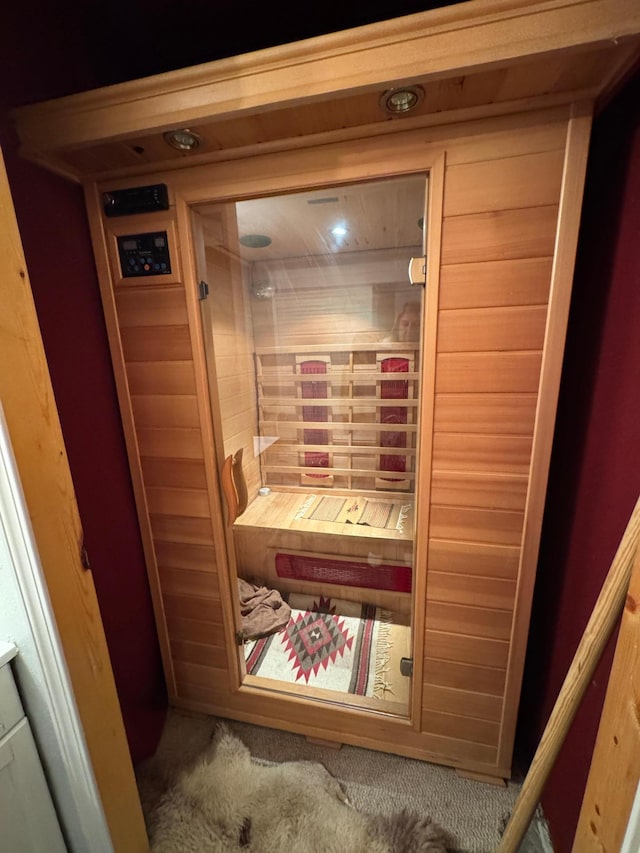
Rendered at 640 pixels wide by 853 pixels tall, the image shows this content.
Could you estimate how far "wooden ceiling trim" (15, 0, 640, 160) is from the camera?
2.02ft

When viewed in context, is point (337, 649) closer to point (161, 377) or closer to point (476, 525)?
point (476, 525)

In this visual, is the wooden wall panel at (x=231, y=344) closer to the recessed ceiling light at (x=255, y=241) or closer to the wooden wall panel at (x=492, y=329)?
the recessed ceiling light at (x=255, y=241)

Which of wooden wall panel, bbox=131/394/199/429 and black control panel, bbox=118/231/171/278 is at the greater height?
black control panel, bbox=118/231/171/278

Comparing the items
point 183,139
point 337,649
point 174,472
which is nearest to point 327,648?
point 337,649

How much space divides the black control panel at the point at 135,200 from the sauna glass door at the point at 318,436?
7.1 inches

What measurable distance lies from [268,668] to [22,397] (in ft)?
4.70

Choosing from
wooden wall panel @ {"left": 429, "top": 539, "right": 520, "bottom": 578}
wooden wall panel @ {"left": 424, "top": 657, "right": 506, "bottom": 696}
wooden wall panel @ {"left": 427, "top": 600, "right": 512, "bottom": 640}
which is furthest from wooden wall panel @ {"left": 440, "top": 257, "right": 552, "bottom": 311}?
wooden wall panel @ {"left": 424, "top": 657, "right": 506, "bottom": 696}

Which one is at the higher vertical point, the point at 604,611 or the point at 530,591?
the point at 604,611

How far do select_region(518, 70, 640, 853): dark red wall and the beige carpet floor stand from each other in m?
0.18

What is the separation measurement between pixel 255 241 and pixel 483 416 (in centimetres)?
117

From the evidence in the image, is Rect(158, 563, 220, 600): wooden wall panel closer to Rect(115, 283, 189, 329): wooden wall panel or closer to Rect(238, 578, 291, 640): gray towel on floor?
Rect(238, 578, 291, 640): gray towel on floor

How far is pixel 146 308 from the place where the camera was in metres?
1.06

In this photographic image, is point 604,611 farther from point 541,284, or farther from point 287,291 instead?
point 287,291

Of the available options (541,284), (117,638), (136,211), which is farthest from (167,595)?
(541,284)
